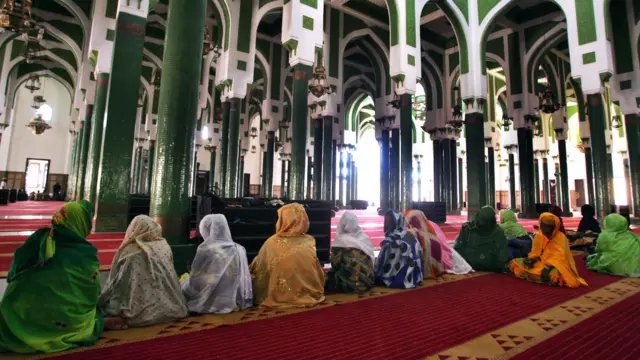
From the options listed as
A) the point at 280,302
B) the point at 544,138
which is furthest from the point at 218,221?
the point at 544,138

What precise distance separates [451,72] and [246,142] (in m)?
8.59

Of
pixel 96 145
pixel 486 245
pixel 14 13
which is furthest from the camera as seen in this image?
pixel 96 145

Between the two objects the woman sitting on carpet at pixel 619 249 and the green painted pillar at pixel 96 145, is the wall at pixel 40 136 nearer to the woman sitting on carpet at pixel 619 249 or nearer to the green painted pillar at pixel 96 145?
the green painted pillar at pixel 96 145

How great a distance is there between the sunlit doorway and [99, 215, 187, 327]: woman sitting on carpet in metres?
18.3

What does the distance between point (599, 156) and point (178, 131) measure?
26.6ft

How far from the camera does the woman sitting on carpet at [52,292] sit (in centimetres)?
142

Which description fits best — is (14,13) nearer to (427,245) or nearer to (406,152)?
(427,245)

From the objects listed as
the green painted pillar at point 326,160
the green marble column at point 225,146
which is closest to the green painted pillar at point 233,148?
the green marble column at point 225,146

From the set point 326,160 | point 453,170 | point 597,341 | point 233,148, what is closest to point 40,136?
point 233,148

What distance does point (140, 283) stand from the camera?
1822 mm

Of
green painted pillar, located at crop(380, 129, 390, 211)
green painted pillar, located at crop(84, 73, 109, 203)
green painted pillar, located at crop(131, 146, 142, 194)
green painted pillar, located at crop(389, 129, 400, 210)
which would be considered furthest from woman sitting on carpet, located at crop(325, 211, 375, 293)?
green painted pillar, located at crop(131, 146, 142, 194)

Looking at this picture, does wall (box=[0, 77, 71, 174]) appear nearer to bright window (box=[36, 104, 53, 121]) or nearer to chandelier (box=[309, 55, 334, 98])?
bright window (box=[36, 104, 53, 121])

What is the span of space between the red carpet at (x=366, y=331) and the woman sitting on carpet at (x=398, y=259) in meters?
0.18

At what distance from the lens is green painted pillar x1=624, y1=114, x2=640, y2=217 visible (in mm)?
7949
